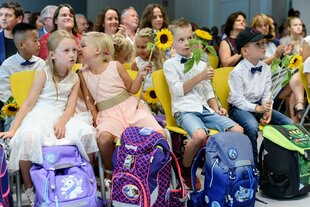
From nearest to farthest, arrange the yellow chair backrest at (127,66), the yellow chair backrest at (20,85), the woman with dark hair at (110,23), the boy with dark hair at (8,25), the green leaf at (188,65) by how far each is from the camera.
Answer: the yellow chair backrest at (20,85) → the green leaf at (188,65) → the yellow chair backrest at (127,66) → the boy with dark hair at (8,25) → the woman with dark hair at (110,23)

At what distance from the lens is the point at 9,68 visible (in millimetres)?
3486

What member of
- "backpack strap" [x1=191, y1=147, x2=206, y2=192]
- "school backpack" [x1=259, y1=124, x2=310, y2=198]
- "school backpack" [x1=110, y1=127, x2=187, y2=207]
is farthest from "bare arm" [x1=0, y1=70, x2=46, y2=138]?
"school backpack" [x1=259, y1=124, x2=310, y2=198]

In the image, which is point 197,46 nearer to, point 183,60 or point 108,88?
point 183,60

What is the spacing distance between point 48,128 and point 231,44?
8.03 feet

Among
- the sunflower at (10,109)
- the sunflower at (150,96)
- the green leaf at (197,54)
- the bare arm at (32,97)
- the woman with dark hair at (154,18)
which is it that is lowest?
the sunflower at (150,96)

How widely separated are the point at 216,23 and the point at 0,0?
4.13m

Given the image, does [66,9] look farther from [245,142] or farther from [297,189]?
[297,189]

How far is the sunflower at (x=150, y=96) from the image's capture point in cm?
366

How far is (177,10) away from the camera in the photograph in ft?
34.2

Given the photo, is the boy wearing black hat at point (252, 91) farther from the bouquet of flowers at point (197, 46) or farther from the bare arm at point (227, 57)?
the bare arm at point (227, 57)

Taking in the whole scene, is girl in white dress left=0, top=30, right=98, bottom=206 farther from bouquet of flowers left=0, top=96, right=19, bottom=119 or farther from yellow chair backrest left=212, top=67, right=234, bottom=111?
yellow chair backrest left=212, top=67, right=234, bottom=111

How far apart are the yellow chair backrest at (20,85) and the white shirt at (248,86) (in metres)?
1.47

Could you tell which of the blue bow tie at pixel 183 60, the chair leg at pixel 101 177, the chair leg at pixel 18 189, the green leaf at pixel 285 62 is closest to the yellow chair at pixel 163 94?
the blue bow tie at pixel 183 60

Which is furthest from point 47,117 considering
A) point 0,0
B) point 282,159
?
point 0,0
